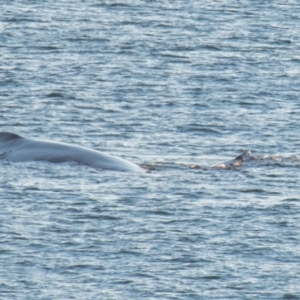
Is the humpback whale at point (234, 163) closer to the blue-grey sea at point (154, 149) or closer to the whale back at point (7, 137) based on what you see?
the blue-grey sea at point (154, 149)

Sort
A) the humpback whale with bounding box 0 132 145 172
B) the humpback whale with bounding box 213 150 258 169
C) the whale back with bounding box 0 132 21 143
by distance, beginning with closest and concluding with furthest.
A: 1. the humpback whale with bounding box 0 132 145 172
2. the humpback whale with bounding box 213 150 258 169
3. the whale back with bounding box 0 132 21 143

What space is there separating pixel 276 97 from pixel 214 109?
251 centimetres

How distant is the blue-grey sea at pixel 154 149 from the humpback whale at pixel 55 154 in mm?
371

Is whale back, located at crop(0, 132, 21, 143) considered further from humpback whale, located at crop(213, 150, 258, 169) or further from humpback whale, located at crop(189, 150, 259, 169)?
humpback whale, located at crop(213, 150, 258, 169)

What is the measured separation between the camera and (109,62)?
148ft

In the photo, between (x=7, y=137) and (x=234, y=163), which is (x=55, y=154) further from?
(x=234, y=163)

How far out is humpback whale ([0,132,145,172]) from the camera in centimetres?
Result: 2969

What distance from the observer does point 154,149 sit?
3222 cm

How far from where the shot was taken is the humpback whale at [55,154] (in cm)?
2969

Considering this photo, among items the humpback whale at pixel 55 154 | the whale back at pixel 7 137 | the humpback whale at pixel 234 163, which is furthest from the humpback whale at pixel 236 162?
the whale back at pixel 7 137

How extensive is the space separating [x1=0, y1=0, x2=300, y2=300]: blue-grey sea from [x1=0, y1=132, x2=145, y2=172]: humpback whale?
1.22 ft

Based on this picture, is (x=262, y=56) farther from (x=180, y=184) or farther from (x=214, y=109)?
(x=180, y=184)

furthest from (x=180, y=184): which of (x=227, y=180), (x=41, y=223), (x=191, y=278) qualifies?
(x=191, y=278)

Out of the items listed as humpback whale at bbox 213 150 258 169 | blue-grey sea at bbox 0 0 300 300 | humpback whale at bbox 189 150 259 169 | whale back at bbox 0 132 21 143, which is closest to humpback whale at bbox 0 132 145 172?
whale back at bbox 0 132 21 143
